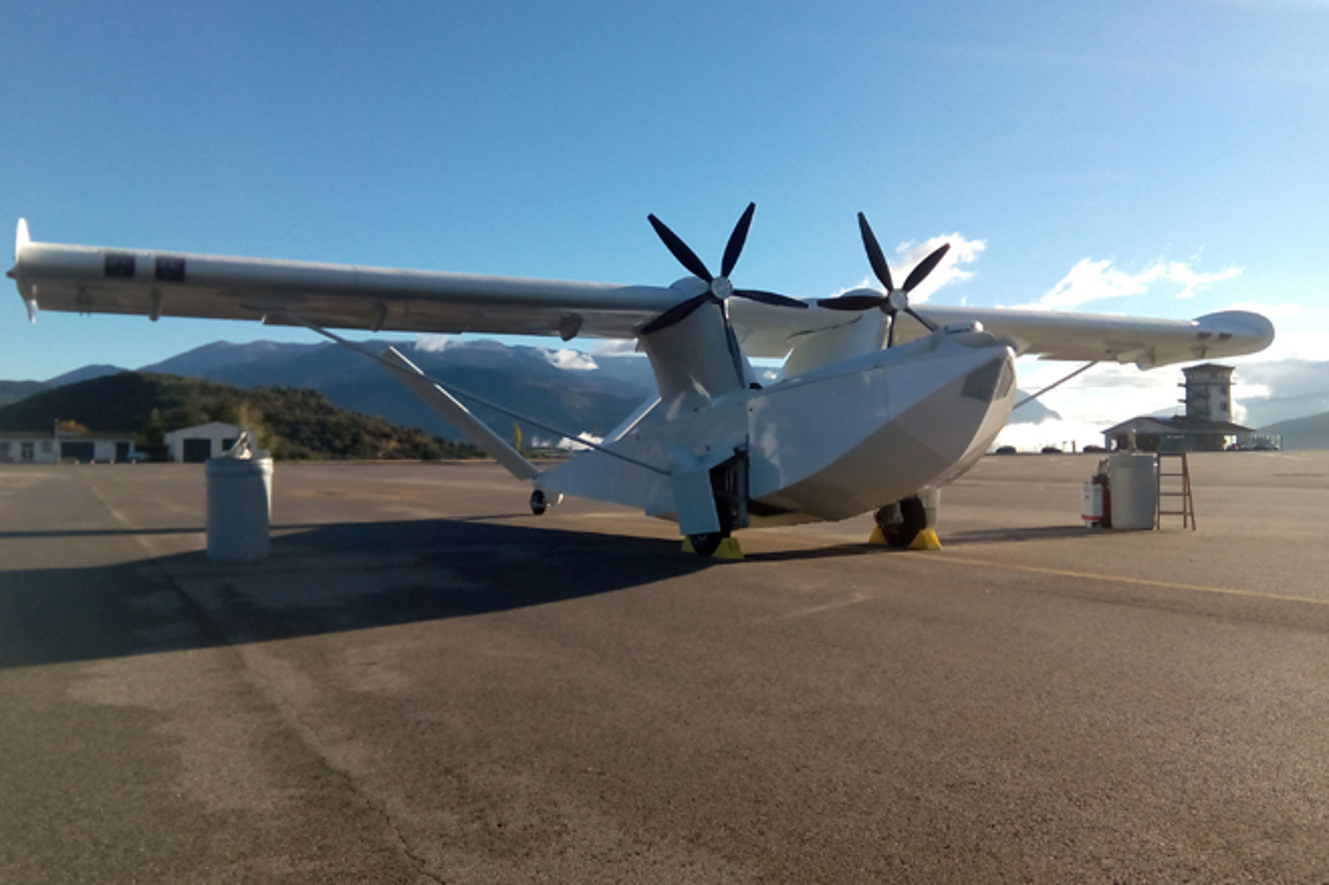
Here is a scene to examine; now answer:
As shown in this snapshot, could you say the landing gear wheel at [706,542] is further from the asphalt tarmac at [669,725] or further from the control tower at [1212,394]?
the control tower at [1212,394]

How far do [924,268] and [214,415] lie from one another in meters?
104

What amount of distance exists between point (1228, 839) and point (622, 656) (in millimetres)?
3882

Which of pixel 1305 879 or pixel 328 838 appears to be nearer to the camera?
pixel 1305 879

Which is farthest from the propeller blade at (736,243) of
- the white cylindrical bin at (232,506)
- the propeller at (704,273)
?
the white cylindrical bin at (232,506)

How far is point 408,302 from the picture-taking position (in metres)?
12.3

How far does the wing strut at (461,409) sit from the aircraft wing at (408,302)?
64cm

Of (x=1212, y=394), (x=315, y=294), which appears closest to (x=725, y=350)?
(x=315, y=294)

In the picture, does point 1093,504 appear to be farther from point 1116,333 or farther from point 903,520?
point 903,520

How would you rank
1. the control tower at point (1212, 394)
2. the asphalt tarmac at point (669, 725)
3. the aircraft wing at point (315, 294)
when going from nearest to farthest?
the asphalt tarmac at point (669, 725)
the aircraft wing at point (315, 294)
the control tower at point (1212, 394)

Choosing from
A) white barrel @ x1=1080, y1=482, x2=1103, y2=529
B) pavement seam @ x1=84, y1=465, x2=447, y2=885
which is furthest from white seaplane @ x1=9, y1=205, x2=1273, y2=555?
pavement seam @ x1=84, y1=465, x2=447, y2=885

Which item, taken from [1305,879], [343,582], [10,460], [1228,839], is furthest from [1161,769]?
[10,460]

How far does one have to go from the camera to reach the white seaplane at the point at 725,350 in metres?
10.1

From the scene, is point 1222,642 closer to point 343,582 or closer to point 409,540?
point 343,582

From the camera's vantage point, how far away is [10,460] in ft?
273
